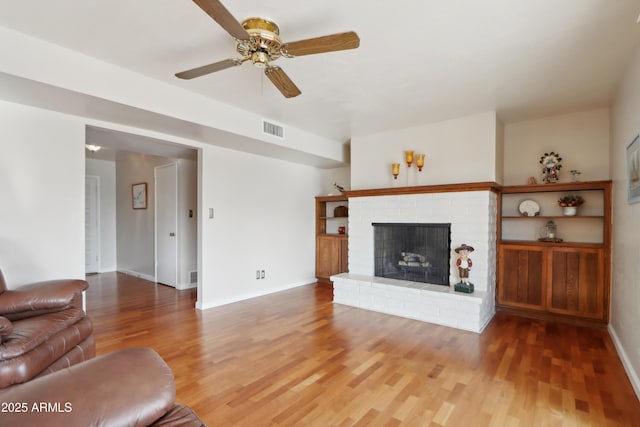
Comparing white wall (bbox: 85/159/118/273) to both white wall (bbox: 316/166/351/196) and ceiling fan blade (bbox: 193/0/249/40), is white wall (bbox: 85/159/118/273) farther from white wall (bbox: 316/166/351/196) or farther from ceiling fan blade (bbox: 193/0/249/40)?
ceiling fan blade (bbox: 193/0/249/40)

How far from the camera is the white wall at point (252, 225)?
405 cm

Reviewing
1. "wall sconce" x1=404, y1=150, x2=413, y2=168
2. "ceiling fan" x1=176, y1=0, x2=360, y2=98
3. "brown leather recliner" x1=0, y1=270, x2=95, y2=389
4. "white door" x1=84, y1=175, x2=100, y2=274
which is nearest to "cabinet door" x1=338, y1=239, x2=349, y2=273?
"wall sconce" x1=404, y1=150, x2=413, y2=168

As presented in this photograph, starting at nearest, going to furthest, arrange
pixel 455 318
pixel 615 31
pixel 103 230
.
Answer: pixel 615 31 < pixel 455 318 < pixel 103 230

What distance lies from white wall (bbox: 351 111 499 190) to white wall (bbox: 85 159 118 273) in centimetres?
534

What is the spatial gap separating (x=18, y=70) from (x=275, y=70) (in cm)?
170

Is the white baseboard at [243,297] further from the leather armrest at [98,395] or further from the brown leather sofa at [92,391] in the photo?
the leather armrest at [98,395]

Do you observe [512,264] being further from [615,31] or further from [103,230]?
[103,230]

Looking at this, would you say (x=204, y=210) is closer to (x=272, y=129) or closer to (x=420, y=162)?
(x=272, y=129)

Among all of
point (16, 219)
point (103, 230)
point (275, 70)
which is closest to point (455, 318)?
point (275, 70)

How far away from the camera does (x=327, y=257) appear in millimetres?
5402

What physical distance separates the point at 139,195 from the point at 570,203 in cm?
670

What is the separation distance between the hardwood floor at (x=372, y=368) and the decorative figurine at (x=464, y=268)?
445 millimetres

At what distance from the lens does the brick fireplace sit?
3367mm

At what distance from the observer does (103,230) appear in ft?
21.8
